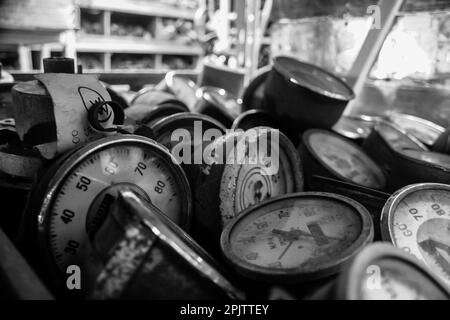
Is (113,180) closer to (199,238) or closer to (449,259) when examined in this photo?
(199,238)

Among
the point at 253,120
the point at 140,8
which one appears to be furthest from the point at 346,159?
the point at 140,8

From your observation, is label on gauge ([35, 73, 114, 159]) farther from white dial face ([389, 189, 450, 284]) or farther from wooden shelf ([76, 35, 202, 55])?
wooden shelf ([76, 35, 202, 55])

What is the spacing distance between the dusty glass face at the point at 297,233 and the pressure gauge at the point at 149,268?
0.89 ft

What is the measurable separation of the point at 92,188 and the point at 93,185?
0.04 ft

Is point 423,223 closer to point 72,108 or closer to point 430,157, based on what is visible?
point 430,157

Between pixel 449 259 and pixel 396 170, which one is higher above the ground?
pixel 396 170

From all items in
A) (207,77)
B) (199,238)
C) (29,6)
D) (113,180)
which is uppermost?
(29,6)

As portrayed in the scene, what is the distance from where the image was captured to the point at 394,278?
102 centimetres

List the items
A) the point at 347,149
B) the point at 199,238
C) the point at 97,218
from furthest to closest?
1. the point at 347,149
2. the point at 199,238
3. the point at 97,218

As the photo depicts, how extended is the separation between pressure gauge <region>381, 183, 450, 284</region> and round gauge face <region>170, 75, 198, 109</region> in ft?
6.14

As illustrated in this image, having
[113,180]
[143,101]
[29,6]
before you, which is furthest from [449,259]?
[29,6]

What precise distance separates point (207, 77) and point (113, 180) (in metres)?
2.88
